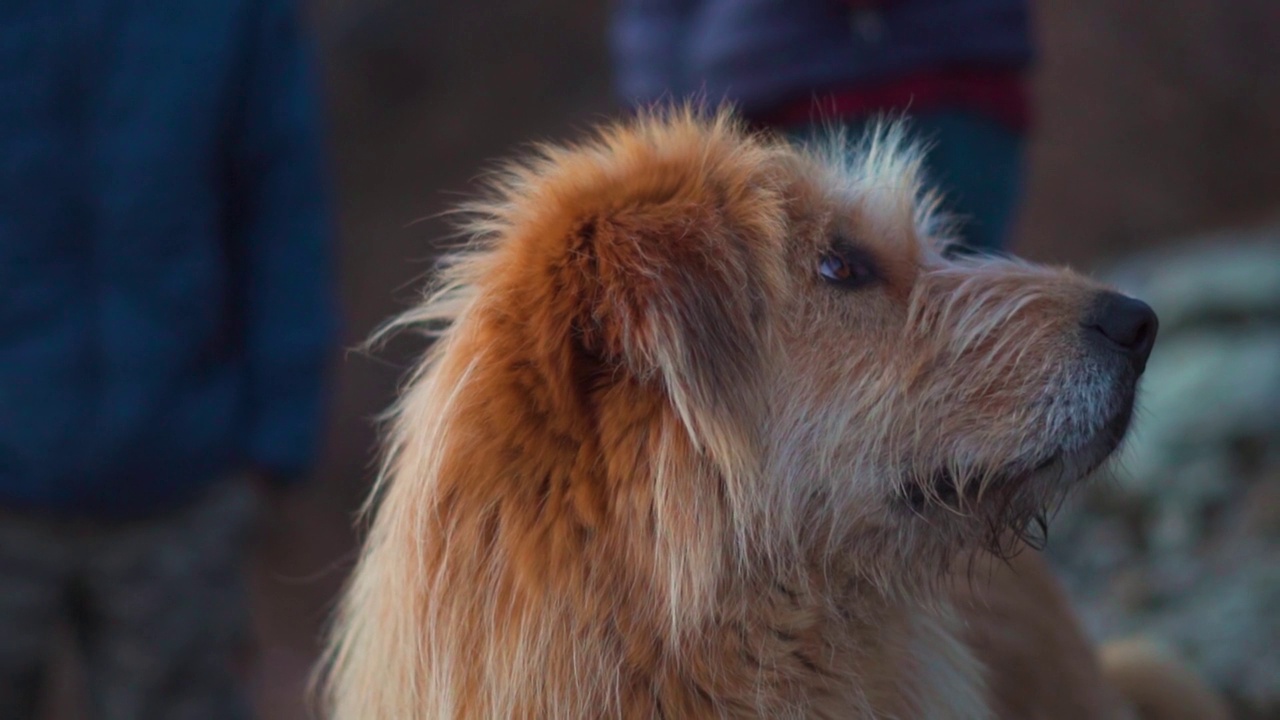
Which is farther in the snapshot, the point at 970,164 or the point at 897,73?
the point at 970,164

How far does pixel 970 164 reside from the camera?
2.90 metres

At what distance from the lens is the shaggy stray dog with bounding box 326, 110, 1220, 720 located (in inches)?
76.2

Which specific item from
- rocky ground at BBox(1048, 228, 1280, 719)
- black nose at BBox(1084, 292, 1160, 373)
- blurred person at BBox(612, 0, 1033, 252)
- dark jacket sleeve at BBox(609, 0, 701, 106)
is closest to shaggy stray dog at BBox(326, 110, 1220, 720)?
black nose at BBox(1084, 292, 1160, 373)

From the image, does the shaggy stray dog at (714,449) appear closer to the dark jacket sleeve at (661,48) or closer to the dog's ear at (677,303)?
the dog's ear at (677,303)

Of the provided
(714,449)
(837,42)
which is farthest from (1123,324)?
(837,42)

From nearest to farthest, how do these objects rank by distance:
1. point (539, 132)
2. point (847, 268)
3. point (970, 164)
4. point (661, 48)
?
point (847, 268)
point (970, 164)
point (661, 48)
point (539, 132)

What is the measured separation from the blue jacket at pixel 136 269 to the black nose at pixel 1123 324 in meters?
2.05

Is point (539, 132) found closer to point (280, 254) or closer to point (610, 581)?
point (280, 254)

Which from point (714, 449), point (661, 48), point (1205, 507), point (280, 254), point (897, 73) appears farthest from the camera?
point (1205, 507)

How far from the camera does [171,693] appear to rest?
3.23 metres

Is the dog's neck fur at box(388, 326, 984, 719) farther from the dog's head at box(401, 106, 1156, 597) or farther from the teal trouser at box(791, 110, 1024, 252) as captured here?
the teal trouser at box(791, 110, 1024, 252)

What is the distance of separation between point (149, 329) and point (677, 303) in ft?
5.55

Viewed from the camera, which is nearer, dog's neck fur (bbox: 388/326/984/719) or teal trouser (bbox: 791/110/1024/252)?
dog's neck fur (bbox: 388/326/984/719)

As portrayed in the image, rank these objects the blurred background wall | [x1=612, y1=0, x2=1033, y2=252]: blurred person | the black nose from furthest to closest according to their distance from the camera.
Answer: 1. the blurred background wall
2. [x1=612, y1=0, x2=1033, y2=252]: blurred person
3. the black nose
